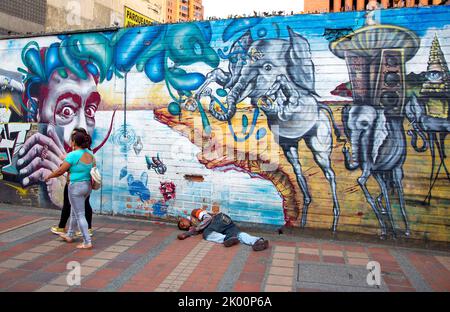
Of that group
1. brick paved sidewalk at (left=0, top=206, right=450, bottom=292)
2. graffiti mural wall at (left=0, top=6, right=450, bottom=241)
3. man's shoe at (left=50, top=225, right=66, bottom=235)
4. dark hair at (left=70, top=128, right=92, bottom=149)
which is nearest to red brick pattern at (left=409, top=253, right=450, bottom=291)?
brick paved sidewalk at (left=0, top=206, right=450, bottom=292)

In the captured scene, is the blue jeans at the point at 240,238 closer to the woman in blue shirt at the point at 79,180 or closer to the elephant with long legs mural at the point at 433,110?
the woman in blue shirt at the point at 79,180

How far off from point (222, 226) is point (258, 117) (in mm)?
1972

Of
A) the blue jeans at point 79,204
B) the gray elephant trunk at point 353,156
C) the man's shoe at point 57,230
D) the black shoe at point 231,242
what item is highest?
the gray elephant trunk at point 353,156

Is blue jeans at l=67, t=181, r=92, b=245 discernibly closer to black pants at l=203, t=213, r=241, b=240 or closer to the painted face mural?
black pants at l=203, t=213, r=241, b=240

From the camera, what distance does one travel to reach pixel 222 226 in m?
6.66

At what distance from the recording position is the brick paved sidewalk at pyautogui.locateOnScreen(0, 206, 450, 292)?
472 cm

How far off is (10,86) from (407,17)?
789 cm

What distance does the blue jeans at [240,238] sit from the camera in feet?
20.3

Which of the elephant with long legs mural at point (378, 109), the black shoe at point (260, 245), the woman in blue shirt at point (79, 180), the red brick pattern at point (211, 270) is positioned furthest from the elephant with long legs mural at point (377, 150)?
the woman in blue shirt at point (79, 180)

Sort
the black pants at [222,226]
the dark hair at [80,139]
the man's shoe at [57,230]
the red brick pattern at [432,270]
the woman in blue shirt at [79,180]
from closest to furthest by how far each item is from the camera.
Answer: the red brick pattern at [432,270] < the woman in blue shirt at [79,180] < the dark hair at [80,139] < the man's shoe at [57,230] < the black pants at [222,226]

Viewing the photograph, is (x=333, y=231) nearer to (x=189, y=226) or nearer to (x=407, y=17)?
(x=189, y=226)
